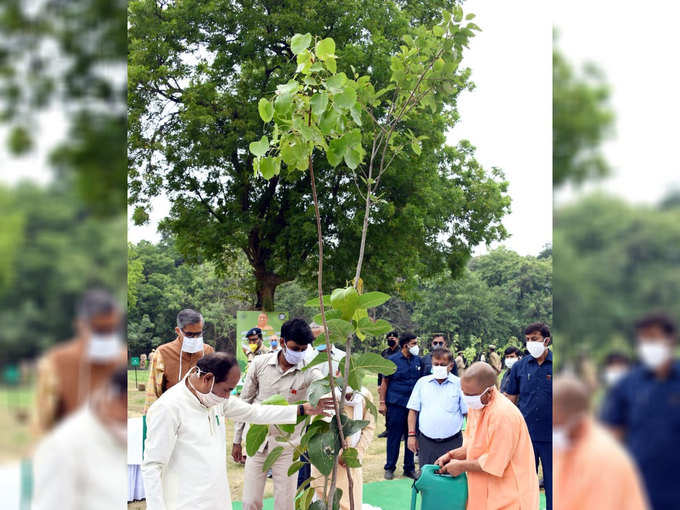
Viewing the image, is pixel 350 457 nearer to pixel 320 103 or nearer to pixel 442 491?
pixel 442 491

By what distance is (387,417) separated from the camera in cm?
644

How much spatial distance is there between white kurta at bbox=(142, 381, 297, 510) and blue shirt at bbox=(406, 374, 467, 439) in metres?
2.65

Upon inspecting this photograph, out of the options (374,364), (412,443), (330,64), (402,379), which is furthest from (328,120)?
(402,379)

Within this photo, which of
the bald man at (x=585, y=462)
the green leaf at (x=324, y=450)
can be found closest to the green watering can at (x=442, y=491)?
the green leaf at (x=324, y=450)

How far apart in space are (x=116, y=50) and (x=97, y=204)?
7.8 inches

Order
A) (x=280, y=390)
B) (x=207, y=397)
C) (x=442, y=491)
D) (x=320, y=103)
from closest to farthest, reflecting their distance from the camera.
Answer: (x=320, y=103), (x=207, y=397), (x=442, y=491), (x=280, y=390)

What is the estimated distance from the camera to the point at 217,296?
18.6 ft

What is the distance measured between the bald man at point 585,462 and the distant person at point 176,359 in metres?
4.13

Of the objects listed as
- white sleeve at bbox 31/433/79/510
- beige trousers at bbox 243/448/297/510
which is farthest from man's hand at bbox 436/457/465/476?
white sleeve at bbox 31/433/79/510

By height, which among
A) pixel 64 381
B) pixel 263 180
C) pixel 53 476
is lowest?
pixel 53 476

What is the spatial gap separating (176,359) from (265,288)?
1.33m

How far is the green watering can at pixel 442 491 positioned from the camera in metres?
3.43

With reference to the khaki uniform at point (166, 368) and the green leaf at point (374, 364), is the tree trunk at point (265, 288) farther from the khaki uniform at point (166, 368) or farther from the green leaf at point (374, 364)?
the green leaf at point (374, 364)

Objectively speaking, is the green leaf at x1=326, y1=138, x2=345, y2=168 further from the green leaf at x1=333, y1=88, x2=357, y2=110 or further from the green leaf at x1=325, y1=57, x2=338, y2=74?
the green leaf at x1=325, y1=57, x2=338, y2=74
